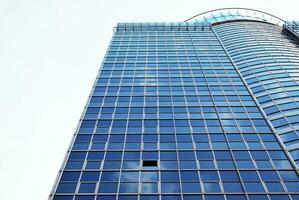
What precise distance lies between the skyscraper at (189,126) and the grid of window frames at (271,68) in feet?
0.54

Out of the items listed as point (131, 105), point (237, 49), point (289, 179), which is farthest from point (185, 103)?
point (237, 49)

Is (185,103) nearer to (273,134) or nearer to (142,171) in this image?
(273,134)

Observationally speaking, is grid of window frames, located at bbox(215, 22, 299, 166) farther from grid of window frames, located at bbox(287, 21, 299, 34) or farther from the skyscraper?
grid of window frames, located at bbox(287, 21, 299, 34)

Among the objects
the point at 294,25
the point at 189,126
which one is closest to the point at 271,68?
the point at 189,126

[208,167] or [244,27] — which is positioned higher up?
[244,27]

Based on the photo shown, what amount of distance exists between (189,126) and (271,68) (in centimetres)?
2313

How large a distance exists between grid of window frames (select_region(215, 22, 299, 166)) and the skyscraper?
16cm

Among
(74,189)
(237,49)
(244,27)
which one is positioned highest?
(244,27)

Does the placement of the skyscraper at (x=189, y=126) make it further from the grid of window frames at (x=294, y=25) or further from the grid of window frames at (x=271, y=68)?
the grid of window frames at (x=294, y=25)

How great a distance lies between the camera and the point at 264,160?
34.5m

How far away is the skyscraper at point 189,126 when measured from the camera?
30.9 meters

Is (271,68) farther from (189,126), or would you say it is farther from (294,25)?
(294,25)

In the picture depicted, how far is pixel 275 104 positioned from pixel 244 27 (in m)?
41.8

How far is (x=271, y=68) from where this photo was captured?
185 ft
